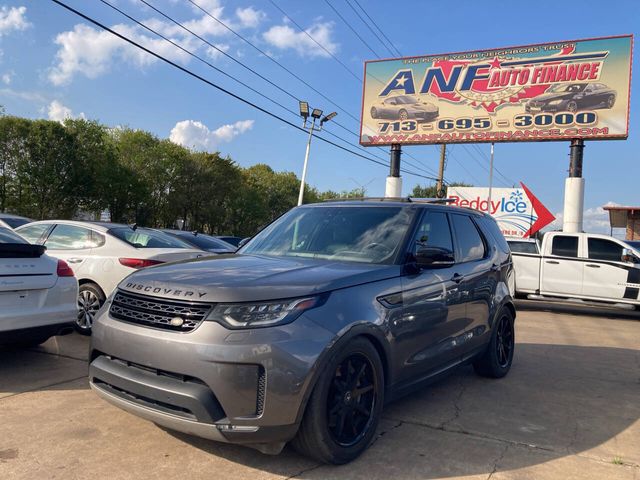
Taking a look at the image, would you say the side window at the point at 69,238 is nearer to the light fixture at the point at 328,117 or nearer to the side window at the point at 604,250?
the side window at the point at 604,250

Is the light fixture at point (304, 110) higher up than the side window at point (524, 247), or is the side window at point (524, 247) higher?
the light fixture at point (304, 110)

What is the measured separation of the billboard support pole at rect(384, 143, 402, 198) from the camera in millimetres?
24266

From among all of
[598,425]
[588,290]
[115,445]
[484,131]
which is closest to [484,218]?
[598,425]

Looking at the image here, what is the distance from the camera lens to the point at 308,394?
3104 millimetres

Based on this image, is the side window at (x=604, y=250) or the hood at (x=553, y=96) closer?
the side window at (x=604, y=250)

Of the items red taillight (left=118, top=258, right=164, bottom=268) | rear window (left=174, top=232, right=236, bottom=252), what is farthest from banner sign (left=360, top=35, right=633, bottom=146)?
red taillight (left=118, top=258, right=164, bottom=268)

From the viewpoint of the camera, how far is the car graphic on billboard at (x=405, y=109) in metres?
23.0

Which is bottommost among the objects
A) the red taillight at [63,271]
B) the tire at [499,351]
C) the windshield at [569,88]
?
the tire at [499,351]

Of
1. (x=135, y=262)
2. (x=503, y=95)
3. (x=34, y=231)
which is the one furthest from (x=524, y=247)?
(x=34, y=231)

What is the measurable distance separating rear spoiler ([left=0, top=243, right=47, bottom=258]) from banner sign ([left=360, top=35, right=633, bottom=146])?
19867 millimetres

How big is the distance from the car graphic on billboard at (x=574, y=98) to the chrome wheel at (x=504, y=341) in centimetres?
1715

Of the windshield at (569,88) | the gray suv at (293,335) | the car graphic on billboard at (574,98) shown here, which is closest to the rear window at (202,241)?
the gray suv at (293,335)

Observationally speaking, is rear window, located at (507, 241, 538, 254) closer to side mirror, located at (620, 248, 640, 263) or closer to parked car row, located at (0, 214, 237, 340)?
→ side mirror, located at (620, 248, 640, 263)

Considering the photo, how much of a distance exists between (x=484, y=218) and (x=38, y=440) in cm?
484
